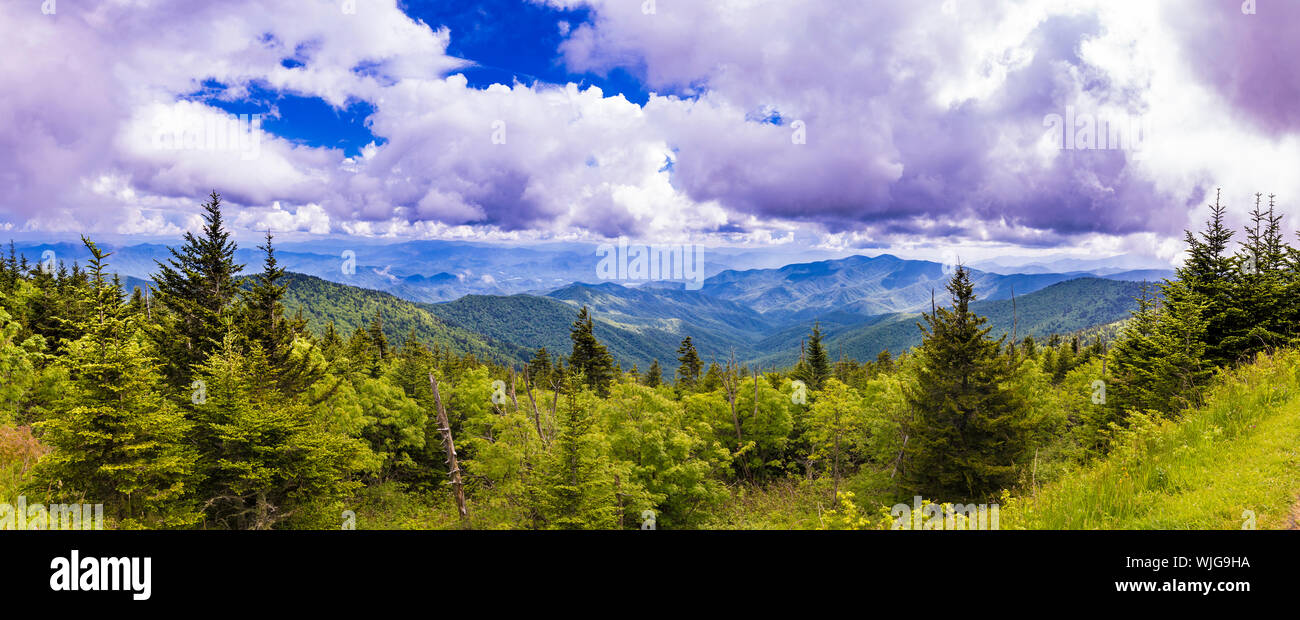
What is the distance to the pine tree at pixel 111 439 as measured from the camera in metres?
13.8

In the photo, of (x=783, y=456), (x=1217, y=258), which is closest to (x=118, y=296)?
(x=783, y=456)

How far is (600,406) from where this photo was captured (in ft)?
96.3

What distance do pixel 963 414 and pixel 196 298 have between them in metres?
38.4

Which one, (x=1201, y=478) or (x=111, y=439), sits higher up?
(x=1201, y=478)

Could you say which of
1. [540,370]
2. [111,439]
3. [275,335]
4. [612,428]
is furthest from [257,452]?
[540,370]

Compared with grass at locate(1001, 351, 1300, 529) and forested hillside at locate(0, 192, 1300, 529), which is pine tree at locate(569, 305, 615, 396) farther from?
grass at locate(1001, 351, 1300, 529)

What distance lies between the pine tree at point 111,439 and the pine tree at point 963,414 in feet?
94.0

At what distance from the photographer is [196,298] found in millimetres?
25375

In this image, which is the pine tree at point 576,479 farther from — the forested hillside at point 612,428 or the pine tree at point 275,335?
the pine tree at point 275,335

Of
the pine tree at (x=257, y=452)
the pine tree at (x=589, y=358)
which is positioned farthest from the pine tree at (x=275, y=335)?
the pine tree at (x=589, y=358)

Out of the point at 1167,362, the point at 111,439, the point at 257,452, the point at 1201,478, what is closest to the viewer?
the point at 1201,478

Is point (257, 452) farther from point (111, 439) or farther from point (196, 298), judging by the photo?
point (196, 298)

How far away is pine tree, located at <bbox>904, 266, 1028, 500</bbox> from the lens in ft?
76.1

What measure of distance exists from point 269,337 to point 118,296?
21.8ft
